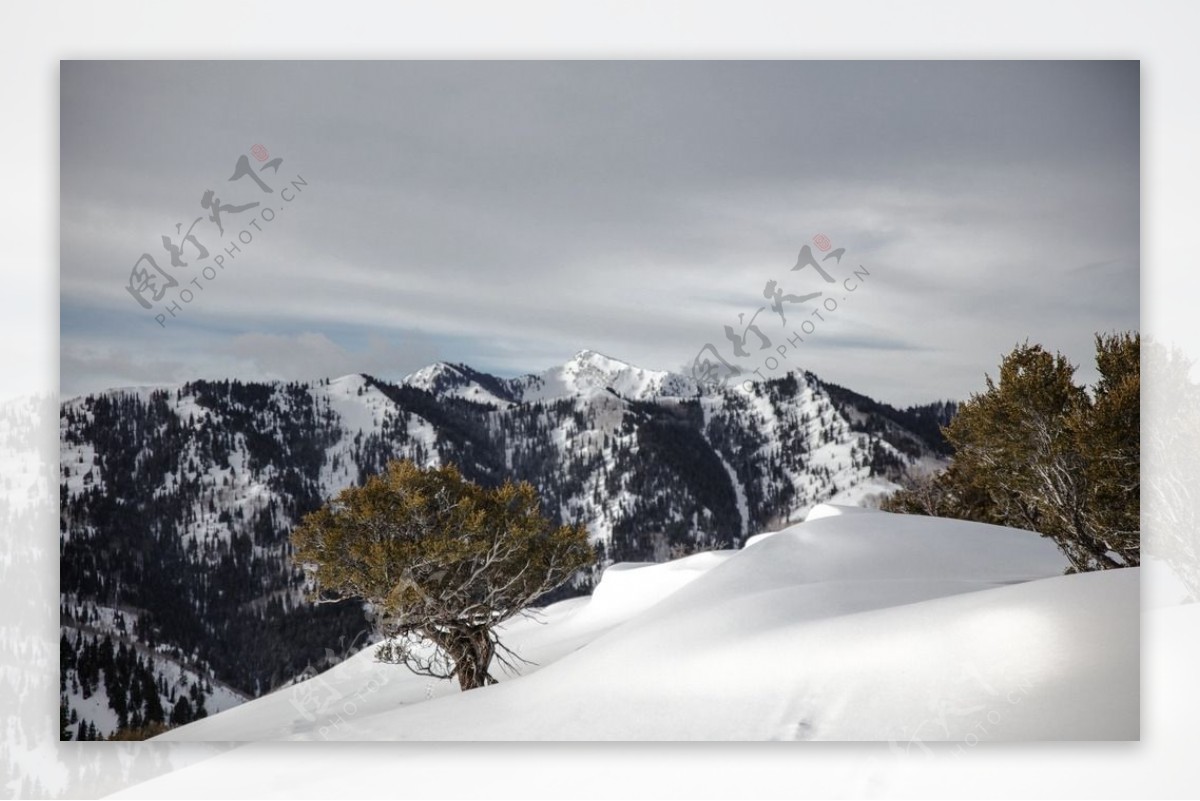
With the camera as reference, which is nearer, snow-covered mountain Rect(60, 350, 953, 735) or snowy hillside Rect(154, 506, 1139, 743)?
snowy hillside Rect(154, 506, 1139, 743)

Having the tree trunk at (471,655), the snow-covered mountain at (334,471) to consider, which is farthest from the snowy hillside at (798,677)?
the snow-covered mountain at (334,471)

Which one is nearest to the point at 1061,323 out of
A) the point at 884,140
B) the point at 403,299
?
the point at 884,140

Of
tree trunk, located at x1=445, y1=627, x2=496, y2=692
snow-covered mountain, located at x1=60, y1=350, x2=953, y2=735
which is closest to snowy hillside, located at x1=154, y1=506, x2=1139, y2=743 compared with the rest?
tree trunk, located at x1=445, y1=627, x2=496, y2=692

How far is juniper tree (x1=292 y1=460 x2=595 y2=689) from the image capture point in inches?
147

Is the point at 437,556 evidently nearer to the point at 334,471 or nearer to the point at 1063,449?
the point at 334,471

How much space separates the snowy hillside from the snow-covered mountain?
0.88 feet

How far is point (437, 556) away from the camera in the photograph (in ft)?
12.4

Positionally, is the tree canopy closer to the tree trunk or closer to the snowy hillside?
the snowy hillside

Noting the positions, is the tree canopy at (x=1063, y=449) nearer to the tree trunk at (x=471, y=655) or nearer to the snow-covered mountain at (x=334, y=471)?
the snow-covered mountain at (x=334, y=471)

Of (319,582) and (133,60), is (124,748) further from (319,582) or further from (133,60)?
(133,60)

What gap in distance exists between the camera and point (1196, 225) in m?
3.66

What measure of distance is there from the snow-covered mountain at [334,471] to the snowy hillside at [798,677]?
27cm

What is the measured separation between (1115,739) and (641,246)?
299cm

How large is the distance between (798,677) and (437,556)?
168 centimetres
